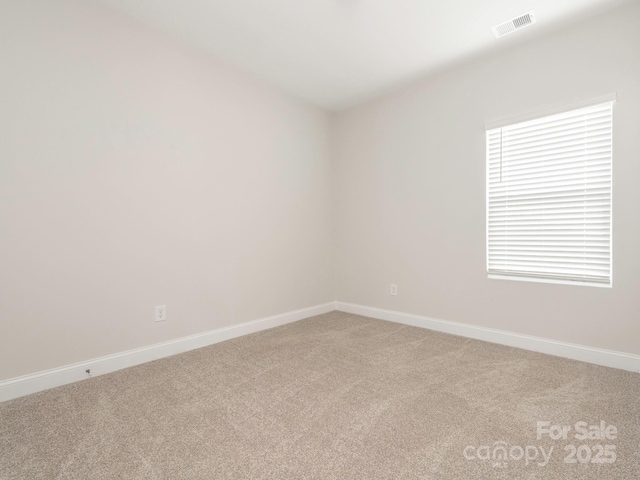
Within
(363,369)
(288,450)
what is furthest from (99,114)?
(363,369)

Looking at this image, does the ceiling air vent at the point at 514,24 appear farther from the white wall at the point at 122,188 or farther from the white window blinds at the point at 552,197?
the white wall at the point at 122,188

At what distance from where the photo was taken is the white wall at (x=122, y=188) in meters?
2.09

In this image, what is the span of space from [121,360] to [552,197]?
143 inches

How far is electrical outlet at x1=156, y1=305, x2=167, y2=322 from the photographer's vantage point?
270cm

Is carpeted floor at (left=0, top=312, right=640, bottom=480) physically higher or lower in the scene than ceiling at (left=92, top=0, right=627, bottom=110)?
lower

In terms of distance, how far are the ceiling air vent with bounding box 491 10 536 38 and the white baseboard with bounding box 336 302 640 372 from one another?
98.2 inches

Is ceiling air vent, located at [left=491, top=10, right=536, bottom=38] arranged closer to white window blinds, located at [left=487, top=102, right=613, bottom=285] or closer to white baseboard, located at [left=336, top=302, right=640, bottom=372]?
white window blinds, located at [left=487, top=102, right=613, bottom=285]

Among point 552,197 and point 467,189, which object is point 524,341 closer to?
point 552,197

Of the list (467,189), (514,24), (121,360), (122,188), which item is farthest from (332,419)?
(514,24)

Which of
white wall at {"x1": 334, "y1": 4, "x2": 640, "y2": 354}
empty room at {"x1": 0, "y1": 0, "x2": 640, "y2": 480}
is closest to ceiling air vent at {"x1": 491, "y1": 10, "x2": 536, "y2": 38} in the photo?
empty room at {"x1": 0, "y1": 0, "x2": 640, "y2": 480}

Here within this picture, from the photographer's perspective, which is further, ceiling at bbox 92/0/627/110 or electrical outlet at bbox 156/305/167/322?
electrical outlet at bbox 156/305/167/322

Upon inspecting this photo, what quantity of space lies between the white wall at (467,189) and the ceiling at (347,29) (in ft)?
0.80

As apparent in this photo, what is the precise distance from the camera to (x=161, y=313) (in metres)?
2.72

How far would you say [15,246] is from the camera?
2061mm
